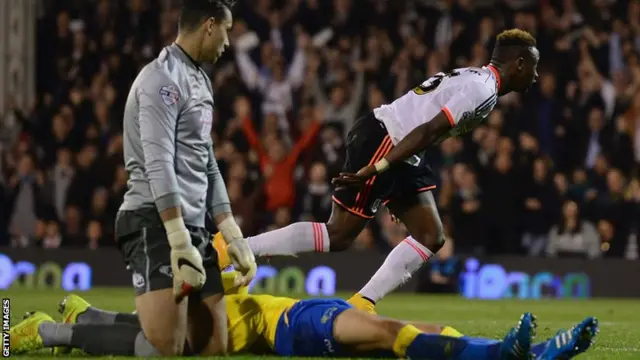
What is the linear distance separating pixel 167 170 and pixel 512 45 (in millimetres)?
3123

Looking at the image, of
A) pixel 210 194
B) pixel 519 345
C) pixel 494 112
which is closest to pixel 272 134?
pixel 494 112

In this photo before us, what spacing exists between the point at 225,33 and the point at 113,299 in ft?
22.7

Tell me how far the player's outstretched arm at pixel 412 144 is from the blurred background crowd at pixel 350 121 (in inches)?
262

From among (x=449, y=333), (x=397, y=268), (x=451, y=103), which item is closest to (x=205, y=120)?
(x=449, y=333)

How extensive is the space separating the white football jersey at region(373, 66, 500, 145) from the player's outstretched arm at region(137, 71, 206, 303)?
241 centimetres

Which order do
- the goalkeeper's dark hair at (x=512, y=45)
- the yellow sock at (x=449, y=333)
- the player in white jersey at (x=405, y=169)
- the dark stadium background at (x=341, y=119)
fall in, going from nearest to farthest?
the yellow sock at (x=449, y=333) < the player in white jersey at (x=405, y=169) < the goalkeeper's dark hair at (x=512, y=45) < the dark stadium background at (x=341, y=119)

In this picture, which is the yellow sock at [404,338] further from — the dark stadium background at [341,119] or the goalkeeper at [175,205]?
the dark stadium background at [341,119]

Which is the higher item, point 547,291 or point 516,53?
point 516,53

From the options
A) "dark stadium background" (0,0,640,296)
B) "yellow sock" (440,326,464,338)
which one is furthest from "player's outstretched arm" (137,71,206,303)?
"dark stadium background" (0,0,640,296)

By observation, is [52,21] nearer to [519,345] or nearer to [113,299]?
[113,299]

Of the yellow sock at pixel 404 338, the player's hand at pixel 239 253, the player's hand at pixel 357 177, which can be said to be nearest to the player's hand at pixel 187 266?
the player's hand at pixel 239 253

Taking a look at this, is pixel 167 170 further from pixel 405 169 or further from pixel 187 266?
pixel 405 169

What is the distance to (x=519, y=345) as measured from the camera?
5.32 m

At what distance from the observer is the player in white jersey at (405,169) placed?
803 centimetres
